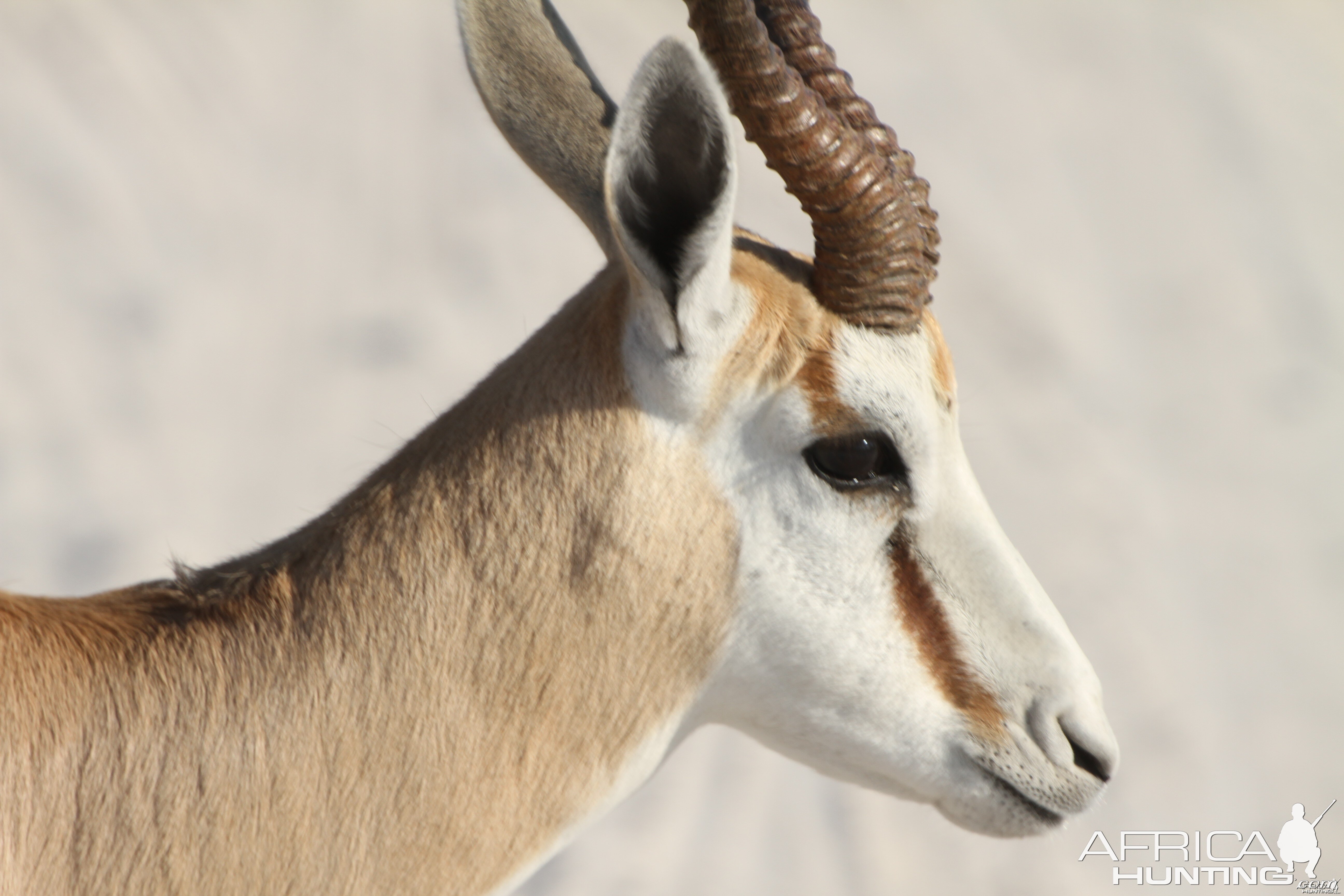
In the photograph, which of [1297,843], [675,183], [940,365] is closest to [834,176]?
[675,183]

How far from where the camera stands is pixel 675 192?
1636 mm

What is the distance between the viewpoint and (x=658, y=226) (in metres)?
1.63

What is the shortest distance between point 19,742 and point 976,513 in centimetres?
135

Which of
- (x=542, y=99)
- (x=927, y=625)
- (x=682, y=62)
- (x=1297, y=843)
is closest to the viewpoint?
(x=682, y=62)

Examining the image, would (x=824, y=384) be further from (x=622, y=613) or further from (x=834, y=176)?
(x=622, y=613)

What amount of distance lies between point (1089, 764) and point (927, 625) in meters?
0.35

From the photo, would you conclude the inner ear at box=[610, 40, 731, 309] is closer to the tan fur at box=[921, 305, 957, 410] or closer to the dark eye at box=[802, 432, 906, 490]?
the dark eye at box=[802, 432, 906, 490]

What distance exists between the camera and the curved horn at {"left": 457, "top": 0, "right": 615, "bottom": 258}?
202 cm

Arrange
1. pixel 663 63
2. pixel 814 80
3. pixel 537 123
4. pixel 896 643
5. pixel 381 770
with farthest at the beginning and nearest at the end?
pixel 537 123, pixel 814 80, pixel 896 643, pixel 381 770, pixel 663 63

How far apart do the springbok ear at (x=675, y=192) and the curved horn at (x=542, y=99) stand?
1.14 ft

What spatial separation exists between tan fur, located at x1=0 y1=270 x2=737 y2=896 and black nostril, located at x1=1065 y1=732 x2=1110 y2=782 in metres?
0.57

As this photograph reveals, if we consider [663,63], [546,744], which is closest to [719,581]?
[546,744]

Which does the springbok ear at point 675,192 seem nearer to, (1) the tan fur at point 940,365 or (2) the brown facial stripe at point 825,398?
(2) the brown facial stripe at point 825,398

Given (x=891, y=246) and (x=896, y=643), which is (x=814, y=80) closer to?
(x=891, y=246)
